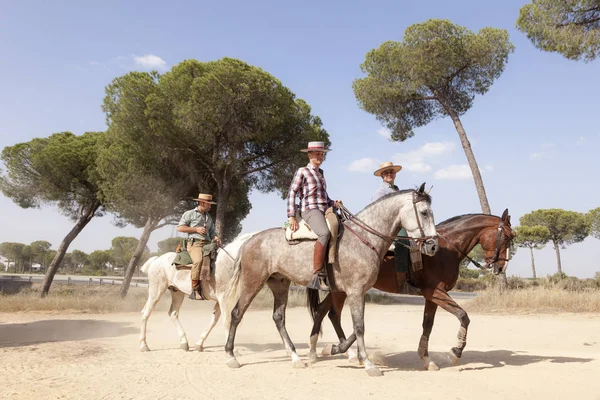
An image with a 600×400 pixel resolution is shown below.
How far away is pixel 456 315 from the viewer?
5.99 m

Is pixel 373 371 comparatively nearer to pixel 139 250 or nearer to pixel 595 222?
pixel 139 250

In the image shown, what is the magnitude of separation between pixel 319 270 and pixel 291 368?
1.49 metres

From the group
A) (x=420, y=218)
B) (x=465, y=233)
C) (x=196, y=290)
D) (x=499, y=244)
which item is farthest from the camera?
(x=196, y=290)

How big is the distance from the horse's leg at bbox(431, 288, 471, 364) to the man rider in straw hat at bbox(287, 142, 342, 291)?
1.67 meters

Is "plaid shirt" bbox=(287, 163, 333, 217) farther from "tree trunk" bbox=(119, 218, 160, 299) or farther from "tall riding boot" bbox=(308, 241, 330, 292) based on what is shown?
"tree trunk" bbox=(119, 218, 160, 299)

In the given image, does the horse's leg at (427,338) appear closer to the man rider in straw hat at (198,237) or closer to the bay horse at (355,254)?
the bay horse at (355,254)

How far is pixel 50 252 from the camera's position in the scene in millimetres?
80875

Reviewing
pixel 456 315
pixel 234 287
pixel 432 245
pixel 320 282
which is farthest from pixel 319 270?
pixel 456 315

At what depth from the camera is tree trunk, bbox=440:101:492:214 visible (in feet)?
58.7

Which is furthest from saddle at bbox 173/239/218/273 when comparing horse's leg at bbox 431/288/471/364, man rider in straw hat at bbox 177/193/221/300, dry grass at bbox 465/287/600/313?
dry grass at bbox 465/287/600/313

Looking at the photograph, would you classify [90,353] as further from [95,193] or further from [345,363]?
[95,193]

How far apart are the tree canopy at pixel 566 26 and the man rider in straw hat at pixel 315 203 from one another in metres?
14.4

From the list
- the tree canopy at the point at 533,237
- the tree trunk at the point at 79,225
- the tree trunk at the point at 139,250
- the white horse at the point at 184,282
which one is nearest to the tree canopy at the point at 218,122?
the tree trunk at the point at 139,250

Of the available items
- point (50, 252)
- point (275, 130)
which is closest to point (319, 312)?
point (275, 130)
